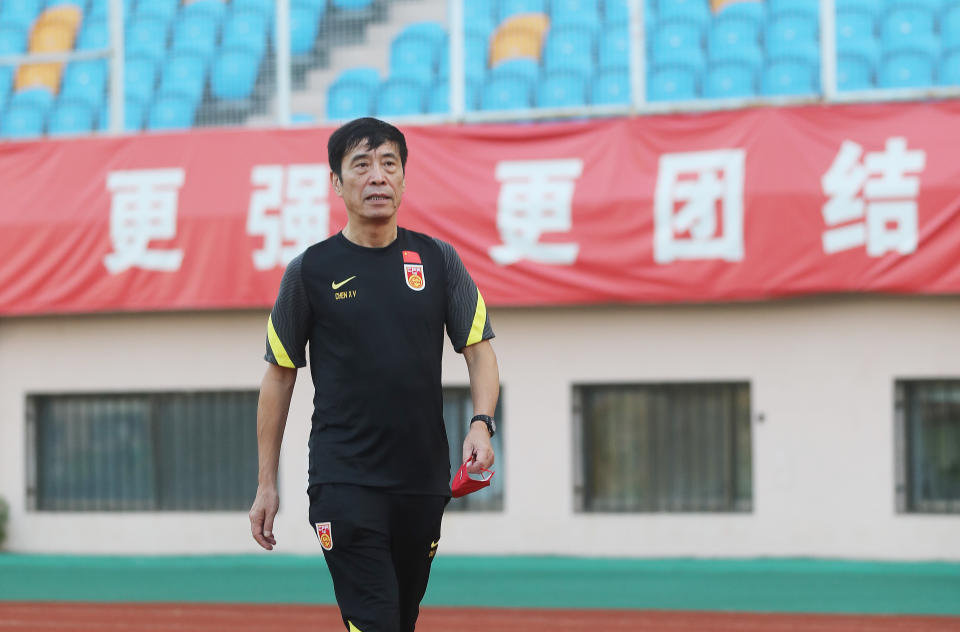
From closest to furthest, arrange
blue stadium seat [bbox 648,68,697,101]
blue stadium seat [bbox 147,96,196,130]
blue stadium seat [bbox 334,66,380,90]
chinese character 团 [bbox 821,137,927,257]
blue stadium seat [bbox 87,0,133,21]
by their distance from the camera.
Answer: chinese character 团 [bbox 821,137,927,257] < blue stadium seat [bbox 648,68,697,101] < blue stadium seat [bbox 334,66,380,90] < blue stadium seat [bbox 147,96,196,130] < blue stadium seat [bbox 87,0,133,21]

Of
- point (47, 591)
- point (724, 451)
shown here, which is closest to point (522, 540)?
point (724, 451)

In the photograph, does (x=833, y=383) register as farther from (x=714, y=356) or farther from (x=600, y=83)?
(x=600, y=83)

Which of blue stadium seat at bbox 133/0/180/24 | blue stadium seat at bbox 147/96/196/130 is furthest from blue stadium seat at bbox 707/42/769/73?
blue stadium seat at bbox 133/0/180/24

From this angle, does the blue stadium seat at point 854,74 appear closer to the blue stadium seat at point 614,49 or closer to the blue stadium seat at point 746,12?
the blue stadium seat at point 746,12

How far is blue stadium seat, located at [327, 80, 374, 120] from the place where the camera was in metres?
13.0

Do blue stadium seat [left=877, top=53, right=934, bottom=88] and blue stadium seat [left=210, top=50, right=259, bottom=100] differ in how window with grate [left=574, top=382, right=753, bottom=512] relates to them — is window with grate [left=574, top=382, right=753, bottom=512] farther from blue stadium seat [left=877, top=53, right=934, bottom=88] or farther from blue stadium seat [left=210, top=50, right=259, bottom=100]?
blue stadium seat [left=210, top=50, right=259, bottom=100]

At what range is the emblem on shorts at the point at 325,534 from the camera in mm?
4035

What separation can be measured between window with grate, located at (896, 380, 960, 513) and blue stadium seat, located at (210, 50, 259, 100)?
663 centimetres

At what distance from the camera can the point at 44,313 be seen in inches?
512

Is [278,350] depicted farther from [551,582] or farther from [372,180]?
[551,582]

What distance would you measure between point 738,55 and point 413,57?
118 inches

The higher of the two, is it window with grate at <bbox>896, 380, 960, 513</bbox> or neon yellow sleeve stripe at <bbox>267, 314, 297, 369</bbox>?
neon yellow sleeve stripe at <bbox>267, 314, 297, 369</bbox>

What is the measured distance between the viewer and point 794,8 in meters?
12.1

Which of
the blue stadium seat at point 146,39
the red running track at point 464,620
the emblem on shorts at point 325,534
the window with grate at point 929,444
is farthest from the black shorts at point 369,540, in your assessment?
the blue stadium seat at point 146,39
